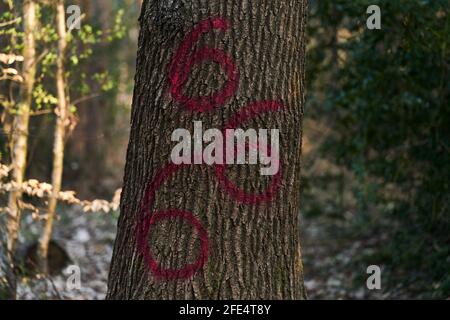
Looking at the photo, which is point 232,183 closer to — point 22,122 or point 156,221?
point 156,221

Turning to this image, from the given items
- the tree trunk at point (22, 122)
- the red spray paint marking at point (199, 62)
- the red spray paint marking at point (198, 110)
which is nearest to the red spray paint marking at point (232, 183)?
the red spray paint marking at point (198, 110)

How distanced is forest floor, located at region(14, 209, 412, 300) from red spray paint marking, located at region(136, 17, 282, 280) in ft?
7.27

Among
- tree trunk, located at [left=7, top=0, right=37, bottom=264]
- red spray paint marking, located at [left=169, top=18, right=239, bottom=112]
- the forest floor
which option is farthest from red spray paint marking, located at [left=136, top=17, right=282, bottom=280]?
tree trunk, located at [left=7, top=0, right=37, bottom=264]

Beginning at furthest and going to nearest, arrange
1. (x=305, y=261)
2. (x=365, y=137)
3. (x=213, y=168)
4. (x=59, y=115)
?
1. (x=305, y=261)
2. (x=365, y=137)
3. (x=59, y=115)
4. (x=213, y=168)

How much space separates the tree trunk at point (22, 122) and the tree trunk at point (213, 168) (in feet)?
8.38

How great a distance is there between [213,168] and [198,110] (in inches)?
12.5

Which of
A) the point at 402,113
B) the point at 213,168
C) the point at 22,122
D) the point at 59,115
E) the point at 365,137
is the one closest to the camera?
the point at 213,168

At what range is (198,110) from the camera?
3.86 metres

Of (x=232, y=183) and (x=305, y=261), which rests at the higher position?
(x=232, y=183)

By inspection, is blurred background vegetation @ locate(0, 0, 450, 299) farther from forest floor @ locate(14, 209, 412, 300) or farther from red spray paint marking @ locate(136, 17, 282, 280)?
red spray paint marking @ locate(136, 17, 282, 280)

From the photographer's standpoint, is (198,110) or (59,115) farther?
(59,115)

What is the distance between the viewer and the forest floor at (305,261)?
703cm

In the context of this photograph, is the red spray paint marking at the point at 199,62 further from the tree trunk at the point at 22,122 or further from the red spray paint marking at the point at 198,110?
the tree trunk at the point at 22,122

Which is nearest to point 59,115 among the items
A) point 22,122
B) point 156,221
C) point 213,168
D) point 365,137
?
point 22,122
